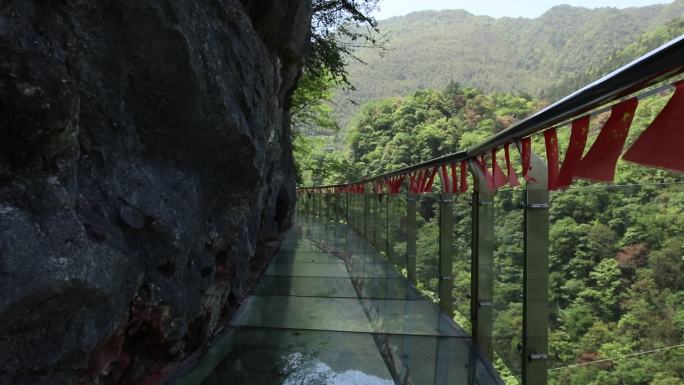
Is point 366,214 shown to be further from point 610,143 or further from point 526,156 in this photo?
point 610,143

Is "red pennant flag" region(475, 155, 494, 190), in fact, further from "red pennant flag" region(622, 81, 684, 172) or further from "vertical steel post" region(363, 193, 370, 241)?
"vertical steel post" region(363, 193, 370, 241)

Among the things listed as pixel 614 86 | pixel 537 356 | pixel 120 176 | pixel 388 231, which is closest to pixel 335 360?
pixel 537 356

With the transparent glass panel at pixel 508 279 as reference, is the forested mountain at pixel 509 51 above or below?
above

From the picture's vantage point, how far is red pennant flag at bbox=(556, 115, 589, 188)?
5.29 ft

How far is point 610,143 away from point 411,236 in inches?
141

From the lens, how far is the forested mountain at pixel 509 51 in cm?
11569

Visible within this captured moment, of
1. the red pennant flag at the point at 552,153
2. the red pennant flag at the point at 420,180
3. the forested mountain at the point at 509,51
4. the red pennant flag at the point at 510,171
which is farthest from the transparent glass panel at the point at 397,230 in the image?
the forested mountain at the point at 509,51

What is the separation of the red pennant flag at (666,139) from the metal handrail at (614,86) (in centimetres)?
6

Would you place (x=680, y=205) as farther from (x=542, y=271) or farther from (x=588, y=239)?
(x=542, y=271)

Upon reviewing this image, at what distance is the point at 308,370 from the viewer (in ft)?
9.34

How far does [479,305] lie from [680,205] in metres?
1.65

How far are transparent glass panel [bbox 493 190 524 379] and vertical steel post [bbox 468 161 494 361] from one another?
0.28ft

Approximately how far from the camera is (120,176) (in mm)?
2193

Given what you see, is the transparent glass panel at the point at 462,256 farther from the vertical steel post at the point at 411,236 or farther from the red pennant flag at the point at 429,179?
the vertical steel post at the point at 411,236
